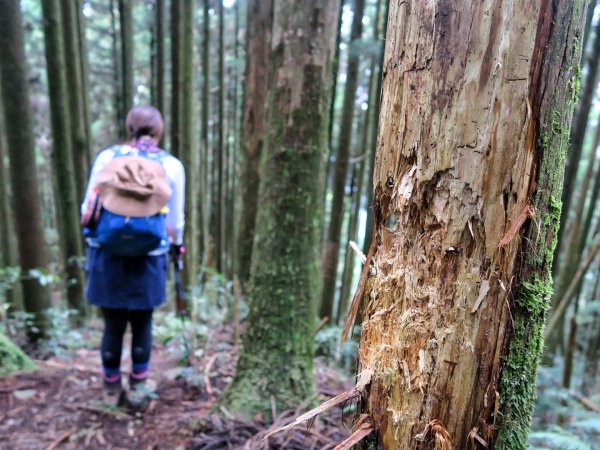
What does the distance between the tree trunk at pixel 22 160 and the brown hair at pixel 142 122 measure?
163cm

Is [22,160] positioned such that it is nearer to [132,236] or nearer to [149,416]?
[132,236]

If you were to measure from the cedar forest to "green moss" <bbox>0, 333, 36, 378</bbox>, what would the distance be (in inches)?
0.8

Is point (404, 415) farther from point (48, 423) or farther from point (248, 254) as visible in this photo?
point (248, 254)

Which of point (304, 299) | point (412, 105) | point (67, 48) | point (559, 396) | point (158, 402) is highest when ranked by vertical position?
point (67, 48)

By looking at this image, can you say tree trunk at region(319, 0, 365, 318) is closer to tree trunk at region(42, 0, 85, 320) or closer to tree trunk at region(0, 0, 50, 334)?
tree trunk at region(42, 0, 85, 320)

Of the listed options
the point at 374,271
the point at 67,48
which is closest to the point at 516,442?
the point at 374,271

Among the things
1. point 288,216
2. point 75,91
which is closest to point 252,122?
point 75,91

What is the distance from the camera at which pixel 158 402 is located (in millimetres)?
3271

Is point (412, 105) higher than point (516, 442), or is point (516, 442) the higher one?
point (412, 105)

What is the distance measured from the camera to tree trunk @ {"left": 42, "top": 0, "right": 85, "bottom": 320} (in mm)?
4477

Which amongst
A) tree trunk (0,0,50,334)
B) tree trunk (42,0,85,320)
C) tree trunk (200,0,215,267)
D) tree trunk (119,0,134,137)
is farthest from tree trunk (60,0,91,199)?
tree trunk (200,0,215,267)

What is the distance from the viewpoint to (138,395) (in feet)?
10.4

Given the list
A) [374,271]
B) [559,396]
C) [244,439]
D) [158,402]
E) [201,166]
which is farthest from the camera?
[201,166]

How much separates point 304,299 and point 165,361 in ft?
7.08
